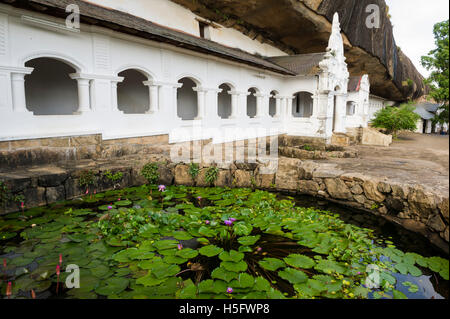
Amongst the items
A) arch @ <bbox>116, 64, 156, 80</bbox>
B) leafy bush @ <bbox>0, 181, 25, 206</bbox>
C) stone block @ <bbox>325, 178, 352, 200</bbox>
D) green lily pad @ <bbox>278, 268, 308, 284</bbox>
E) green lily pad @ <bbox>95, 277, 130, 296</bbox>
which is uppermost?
arch @ <bbox>116, 64, 156, 80</bbox>

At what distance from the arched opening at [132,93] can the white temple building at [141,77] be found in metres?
0.04

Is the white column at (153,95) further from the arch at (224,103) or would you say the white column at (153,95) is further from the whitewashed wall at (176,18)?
the arch at (224,103)

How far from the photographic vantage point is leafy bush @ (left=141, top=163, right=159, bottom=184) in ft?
23.1

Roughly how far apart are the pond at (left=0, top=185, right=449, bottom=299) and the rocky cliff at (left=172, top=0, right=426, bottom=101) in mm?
10599

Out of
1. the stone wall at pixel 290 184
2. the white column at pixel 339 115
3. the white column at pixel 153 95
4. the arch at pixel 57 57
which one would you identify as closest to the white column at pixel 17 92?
the arch at pixel 57 57

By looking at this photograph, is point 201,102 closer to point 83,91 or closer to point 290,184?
point 83,91

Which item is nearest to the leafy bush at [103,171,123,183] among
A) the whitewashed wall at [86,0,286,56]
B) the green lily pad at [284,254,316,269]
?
the green lily pad at [284,254,316,269]

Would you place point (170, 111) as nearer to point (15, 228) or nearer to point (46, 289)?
point (15, 228)

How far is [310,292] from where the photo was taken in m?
3.11

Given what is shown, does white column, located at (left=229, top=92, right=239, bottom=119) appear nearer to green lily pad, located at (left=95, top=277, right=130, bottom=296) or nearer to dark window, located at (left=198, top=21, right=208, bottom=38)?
dark window, located at (left=198, top=21, right=208, bottom=38)

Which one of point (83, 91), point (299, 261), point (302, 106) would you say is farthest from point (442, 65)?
point (302, 106)

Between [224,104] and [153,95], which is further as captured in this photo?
[224,104]

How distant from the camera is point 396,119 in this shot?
18.0 meters

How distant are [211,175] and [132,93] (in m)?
6.04
